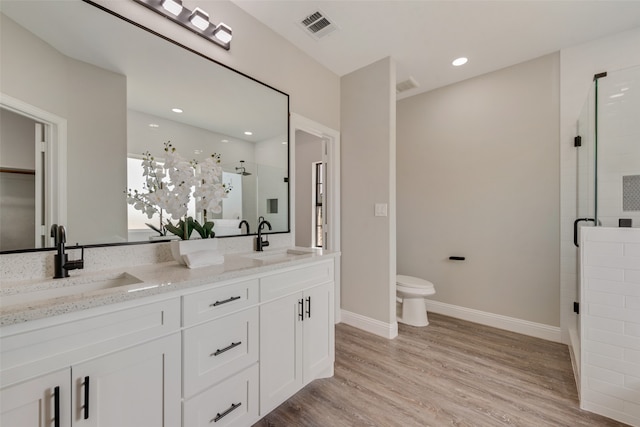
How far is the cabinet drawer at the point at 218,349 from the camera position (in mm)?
1152

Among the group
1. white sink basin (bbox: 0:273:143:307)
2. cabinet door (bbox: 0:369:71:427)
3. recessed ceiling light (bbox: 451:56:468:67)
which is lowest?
cabinet door (bbox: 0:369:71:427)

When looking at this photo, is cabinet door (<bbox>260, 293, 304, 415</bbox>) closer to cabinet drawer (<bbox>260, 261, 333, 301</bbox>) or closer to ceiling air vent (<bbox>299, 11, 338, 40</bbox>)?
cabinet drawer (<bbox>260, 261, 333, 301</bbox>)

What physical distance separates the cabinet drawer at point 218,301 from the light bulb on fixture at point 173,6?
67.5 inches

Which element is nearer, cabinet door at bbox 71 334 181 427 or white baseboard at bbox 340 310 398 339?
cabinet door at bbox 71 334 181 427

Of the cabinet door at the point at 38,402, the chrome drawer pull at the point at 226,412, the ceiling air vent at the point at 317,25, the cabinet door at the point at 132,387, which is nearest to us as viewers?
the cabinet door at the point at 38,402

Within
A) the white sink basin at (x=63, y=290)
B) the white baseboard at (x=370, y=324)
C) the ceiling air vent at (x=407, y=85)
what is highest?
the ceiling air vent at (x=407, y=85)

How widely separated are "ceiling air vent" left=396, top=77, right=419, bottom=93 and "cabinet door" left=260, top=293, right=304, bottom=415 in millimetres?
2808

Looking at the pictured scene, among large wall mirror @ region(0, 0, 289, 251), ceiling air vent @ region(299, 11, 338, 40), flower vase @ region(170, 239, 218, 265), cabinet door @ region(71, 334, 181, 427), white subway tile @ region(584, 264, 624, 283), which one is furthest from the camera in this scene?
ceiling air vent @ region(299, 11, 338, 40)

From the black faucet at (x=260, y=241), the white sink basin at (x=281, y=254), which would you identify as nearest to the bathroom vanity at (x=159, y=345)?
the white sink basin at (x=281, y=254)

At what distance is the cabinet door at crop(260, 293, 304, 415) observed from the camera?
1.46 metres

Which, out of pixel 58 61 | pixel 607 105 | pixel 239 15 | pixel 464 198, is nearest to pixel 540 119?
pixel 607 105

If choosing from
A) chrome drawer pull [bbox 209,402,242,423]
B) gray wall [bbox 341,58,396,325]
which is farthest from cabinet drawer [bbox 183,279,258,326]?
gray wall [bbox 341,58,396,325]

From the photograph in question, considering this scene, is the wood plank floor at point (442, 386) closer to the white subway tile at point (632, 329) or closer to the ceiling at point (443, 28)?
the white subway tile at point (632, 329)

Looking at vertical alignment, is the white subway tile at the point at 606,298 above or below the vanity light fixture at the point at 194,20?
below
